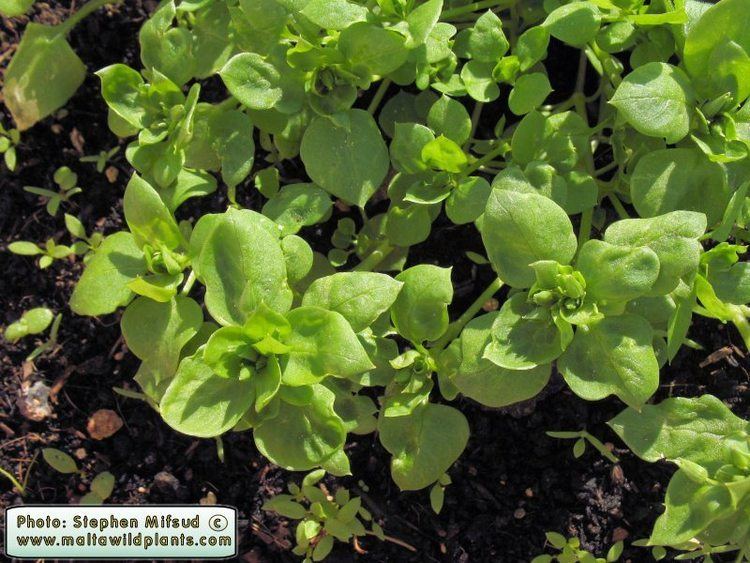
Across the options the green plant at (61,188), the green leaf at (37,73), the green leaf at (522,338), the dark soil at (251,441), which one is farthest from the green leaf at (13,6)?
the green leaf at (522,338)

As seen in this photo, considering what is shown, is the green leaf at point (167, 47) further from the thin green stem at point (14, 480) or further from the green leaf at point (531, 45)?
the thin green stem at point (14, 480)

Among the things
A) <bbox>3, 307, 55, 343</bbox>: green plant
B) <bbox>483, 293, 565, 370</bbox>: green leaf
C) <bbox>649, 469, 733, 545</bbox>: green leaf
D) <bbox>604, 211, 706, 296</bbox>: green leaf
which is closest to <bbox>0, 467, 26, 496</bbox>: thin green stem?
<bbox>3, 307, 55, 343</bbox>: green plant

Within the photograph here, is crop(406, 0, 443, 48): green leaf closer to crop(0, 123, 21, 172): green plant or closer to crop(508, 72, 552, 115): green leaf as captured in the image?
crop(508, 72, 552, 115): green leaf

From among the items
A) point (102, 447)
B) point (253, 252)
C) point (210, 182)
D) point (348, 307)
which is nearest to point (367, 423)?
point (348, 307)

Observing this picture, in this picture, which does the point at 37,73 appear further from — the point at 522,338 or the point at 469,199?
the point at 522,338

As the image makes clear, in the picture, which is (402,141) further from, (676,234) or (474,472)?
(474,472)
